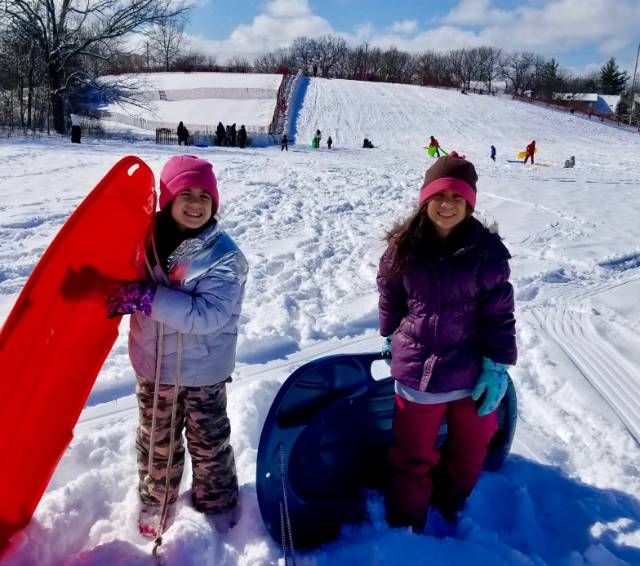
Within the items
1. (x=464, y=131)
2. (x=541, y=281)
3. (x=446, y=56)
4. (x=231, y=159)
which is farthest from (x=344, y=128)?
(x=446, y=56)

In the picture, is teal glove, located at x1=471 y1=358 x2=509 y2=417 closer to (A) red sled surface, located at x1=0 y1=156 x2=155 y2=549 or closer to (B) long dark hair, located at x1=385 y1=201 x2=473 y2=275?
(B) long dark hair, located at x1=385 y1=201 x2=473 y2=275

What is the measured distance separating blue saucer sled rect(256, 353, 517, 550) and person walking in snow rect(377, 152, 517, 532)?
17 centimetres

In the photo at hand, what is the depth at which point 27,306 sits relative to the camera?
1.87 meters

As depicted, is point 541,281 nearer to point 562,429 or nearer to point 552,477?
point 562,429

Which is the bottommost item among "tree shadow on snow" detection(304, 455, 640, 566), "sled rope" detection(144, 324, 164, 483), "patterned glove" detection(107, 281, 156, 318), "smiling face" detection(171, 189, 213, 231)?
"tree shadow on snow" detection(304, 455, 640, 566)

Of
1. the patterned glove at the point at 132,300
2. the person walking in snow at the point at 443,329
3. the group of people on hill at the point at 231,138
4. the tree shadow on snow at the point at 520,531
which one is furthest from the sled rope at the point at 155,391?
the group of people on hill at the point at 231,138

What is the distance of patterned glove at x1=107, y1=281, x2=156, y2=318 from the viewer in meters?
1.94

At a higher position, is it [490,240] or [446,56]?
[446,56]

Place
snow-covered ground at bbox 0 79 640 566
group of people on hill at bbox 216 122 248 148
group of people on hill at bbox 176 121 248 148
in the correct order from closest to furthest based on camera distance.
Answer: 1. snow-covered ground at bbox 0 79 640 566
2. group of people on hill at bbox 176 121 248 148
3. group of people on hill at bbox 216 122 248 148

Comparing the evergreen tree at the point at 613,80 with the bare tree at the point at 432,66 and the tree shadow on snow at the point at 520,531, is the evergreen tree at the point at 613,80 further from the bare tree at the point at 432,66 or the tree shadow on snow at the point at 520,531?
the tree shadow on snow at the point at 520,531

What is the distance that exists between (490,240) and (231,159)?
15239 millimetres

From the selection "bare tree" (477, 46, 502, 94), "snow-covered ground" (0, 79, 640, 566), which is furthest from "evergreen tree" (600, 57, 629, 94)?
"snow-covered ground" (0, 79, 640, 566)

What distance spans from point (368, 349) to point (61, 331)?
2.76m

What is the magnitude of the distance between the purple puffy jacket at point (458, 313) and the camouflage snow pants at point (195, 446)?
83 cm
